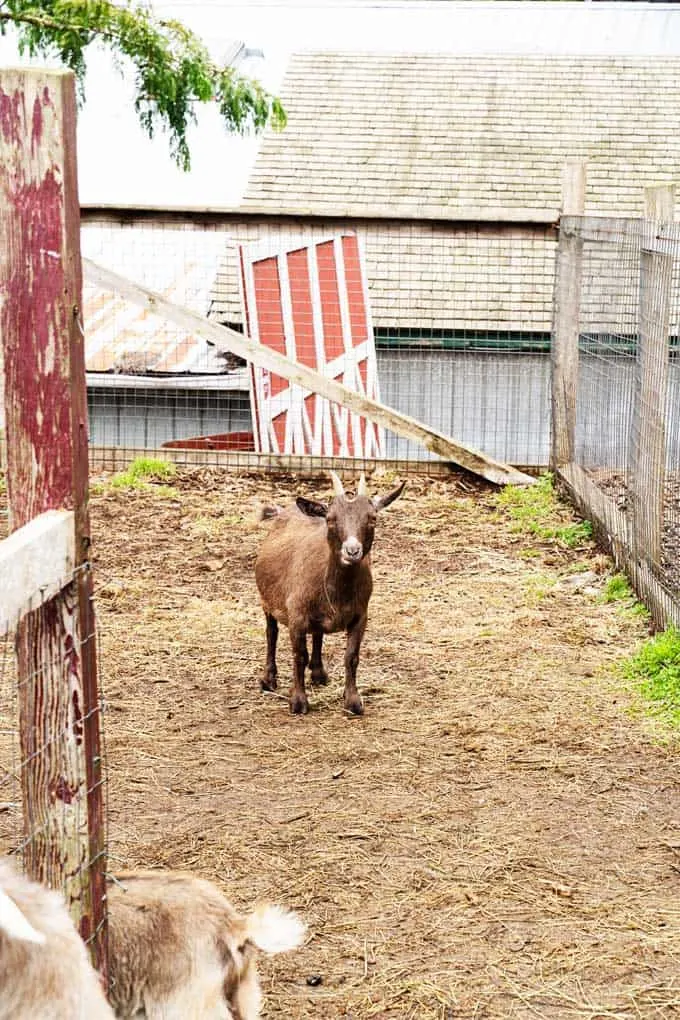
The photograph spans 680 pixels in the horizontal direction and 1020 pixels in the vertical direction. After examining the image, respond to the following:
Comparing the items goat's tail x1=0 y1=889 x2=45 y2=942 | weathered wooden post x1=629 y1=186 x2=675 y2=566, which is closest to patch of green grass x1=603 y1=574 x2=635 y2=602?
weathered wooden post x1=629 y1=186 x2=675 y2=566

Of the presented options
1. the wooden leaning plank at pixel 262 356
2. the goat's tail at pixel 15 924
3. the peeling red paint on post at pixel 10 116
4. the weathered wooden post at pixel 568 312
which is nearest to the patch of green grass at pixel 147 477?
the wooden leaning plank at pixel 262 356

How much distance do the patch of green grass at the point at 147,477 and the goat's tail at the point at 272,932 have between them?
277 inches

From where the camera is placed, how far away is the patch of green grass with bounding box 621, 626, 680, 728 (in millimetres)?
6188

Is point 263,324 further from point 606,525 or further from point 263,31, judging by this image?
point 263,31

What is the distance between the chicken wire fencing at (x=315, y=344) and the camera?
35.9ft

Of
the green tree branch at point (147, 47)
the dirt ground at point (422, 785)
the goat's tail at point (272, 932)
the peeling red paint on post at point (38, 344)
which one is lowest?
the dirt ground at point (422, 785)

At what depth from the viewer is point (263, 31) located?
23500 mm

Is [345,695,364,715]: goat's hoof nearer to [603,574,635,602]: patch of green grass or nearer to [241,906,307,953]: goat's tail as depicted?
[603,574,635,602]: patch of green grass

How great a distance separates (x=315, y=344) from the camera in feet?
36.4

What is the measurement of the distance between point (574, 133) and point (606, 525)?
14692 millimetres

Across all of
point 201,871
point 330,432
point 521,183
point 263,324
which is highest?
point 521,183

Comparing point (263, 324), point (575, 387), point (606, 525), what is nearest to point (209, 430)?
point (263, 324)

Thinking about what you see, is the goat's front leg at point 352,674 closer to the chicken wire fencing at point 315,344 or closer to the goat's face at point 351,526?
the goat's face at point 351,526

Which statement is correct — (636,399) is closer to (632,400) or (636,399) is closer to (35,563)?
(632,400)
